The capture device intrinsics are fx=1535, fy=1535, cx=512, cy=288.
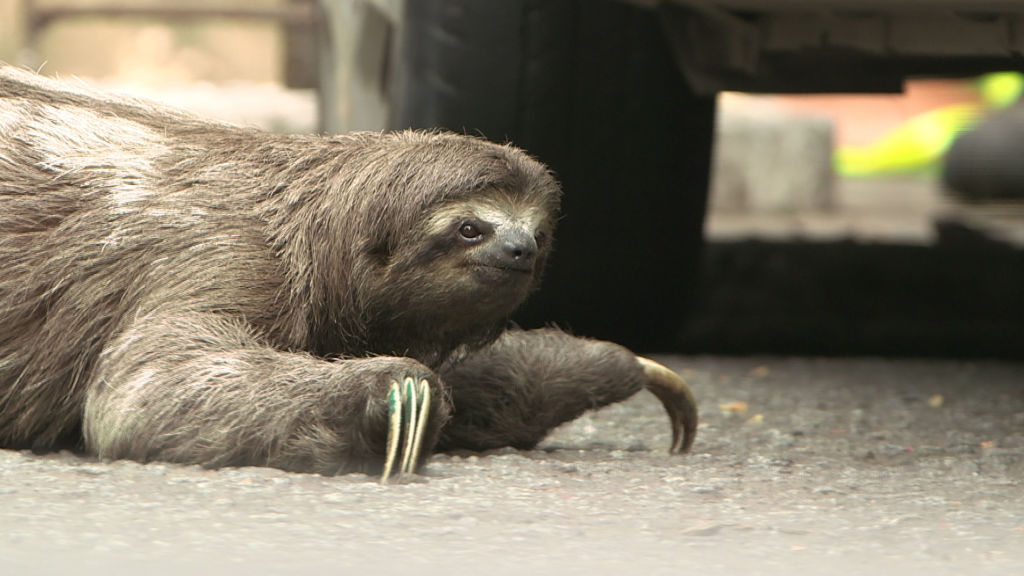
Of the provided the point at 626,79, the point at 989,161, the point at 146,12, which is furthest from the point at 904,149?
the point at 626,79

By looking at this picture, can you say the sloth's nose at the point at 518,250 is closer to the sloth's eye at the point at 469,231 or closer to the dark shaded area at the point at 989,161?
the sloth's eye at the point at 469,231

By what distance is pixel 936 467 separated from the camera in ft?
11.2

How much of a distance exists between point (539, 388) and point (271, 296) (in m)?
0.70

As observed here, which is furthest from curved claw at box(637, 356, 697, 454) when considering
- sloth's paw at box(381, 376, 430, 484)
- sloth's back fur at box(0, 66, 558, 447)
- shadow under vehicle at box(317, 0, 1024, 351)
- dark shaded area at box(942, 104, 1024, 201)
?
dark shaded area at box(942, 104, 1024, 201)

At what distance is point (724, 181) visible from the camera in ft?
38.9

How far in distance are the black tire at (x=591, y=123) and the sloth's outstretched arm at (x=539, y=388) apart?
114 centimetres

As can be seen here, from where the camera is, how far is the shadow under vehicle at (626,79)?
4.39 meters

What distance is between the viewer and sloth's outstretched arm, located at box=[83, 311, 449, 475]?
3.00m

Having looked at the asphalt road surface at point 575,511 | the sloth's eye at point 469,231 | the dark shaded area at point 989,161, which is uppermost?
the dark shaded area at point 989,161

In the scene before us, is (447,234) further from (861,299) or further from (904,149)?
(904,149)

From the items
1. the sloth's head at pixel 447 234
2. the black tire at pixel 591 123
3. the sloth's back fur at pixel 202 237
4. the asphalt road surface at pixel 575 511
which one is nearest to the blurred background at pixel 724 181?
the black tire at pixel 591 123

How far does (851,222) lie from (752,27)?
6.32 metres

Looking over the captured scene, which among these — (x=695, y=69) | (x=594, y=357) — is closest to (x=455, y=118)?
(x=695, y=69)

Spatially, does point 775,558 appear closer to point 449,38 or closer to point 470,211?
point 470,211
